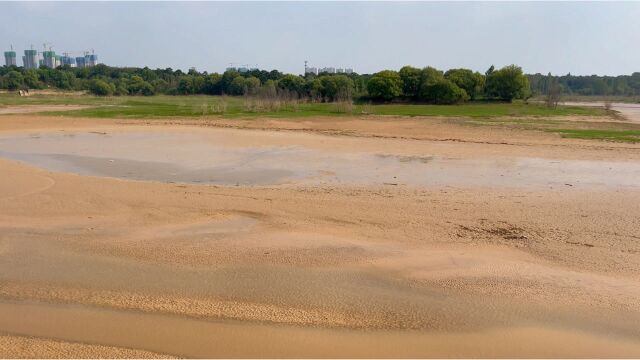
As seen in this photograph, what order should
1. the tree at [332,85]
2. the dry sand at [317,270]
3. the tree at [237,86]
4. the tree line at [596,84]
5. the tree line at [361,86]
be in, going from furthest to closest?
the tree line at [596,84] < the tree at [237,86] < the tree at [332,85] < the tree line at [361,86] < the dry sand at [317,270]

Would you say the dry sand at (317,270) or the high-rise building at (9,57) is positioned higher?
the high-rise building at (9,57)

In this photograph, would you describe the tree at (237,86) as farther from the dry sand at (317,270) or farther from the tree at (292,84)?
the dry sand at (317,270)

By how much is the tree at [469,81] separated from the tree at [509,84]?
1227mm

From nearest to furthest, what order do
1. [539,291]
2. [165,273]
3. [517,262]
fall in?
[539,291], [165,273], [517,262]

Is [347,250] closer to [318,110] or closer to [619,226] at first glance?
[619,226]

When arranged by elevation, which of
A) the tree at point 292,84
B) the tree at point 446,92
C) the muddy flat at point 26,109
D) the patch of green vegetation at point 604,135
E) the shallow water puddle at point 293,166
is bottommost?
the shallow water puddle at point 293,166

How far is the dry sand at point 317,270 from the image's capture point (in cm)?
544

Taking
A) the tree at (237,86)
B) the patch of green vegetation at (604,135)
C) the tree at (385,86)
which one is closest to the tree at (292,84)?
the tree at (385,86)

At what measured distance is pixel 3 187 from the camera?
12.8 metres

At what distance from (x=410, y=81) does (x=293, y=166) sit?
41404 millimetres

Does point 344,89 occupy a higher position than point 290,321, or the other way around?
point 344,89

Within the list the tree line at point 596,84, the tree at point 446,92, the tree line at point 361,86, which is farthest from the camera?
the tree line at point 596,84

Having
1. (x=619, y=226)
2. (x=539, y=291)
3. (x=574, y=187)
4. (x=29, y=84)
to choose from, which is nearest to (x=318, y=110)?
(x=574, y=187)

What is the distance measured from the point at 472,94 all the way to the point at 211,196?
1921 inches
